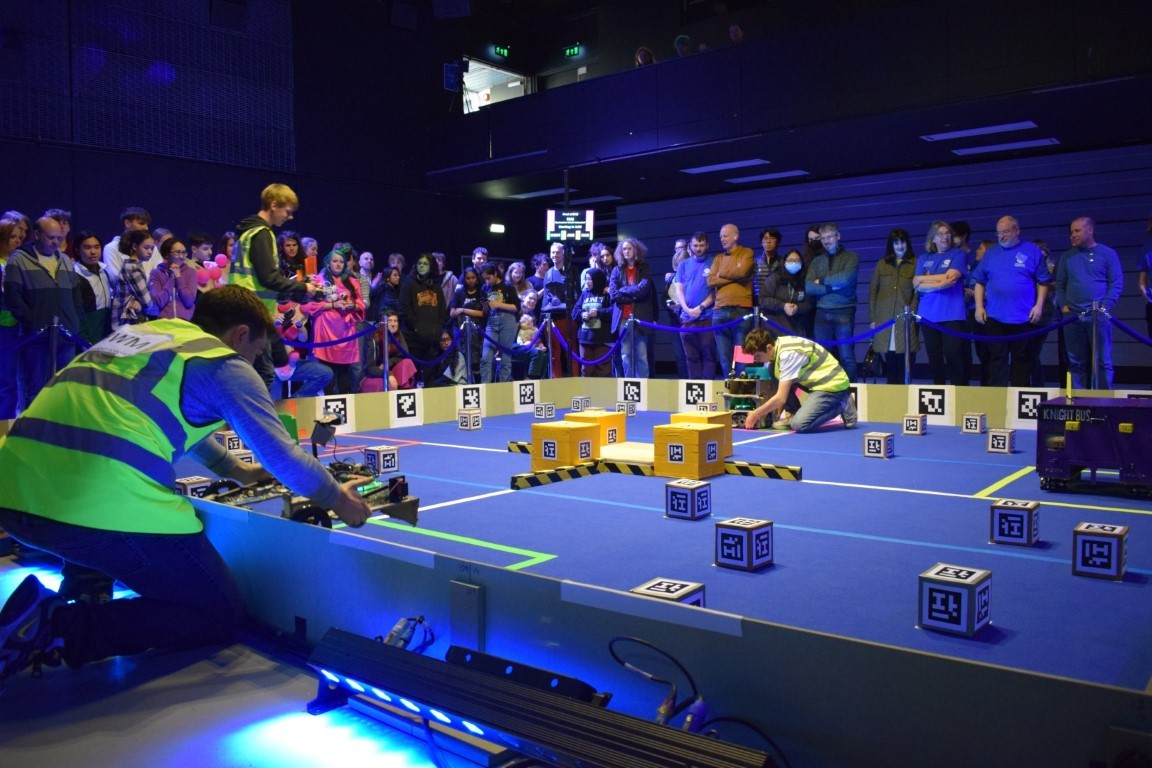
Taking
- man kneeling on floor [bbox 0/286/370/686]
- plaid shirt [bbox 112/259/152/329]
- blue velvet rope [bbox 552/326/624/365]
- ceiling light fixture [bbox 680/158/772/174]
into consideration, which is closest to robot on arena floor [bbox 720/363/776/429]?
blue velvet rope [bbox 552/326/624/365]

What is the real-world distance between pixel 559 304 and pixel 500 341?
0.97 m

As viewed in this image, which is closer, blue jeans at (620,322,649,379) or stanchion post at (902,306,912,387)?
stanchion post at (902,306,912,387)

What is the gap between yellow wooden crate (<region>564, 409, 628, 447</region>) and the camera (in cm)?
721

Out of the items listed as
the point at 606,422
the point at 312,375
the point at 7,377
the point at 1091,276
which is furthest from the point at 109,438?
the point at 1091,276

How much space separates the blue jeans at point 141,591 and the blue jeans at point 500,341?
26.4 feet

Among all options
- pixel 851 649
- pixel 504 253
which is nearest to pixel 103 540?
pixel 851 649

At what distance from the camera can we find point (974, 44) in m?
9.95

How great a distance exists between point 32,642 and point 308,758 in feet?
3.63

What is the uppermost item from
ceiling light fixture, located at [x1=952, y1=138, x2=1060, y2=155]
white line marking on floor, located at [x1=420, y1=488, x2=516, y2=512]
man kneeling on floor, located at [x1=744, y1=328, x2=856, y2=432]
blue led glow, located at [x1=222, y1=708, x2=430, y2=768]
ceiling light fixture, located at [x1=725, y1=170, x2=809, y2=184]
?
ceiling light fixture, located at [x1=725, y1=170, x2=809, y2=184]

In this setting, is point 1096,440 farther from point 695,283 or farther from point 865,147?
point 865,147

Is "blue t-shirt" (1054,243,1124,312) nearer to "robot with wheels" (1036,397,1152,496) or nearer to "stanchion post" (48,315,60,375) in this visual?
"robot with wheels" (1036,397,1152,496)

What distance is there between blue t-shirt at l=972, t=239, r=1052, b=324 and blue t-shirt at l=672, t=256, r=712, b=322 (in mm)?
3117

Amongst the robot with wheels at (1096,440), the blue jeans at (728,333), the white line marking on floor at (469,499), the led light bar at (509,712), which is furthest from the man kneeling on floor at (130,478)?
the blue jeans at (728,333)

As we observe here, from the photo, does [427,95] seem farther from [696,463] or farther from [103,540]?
[103,540]
